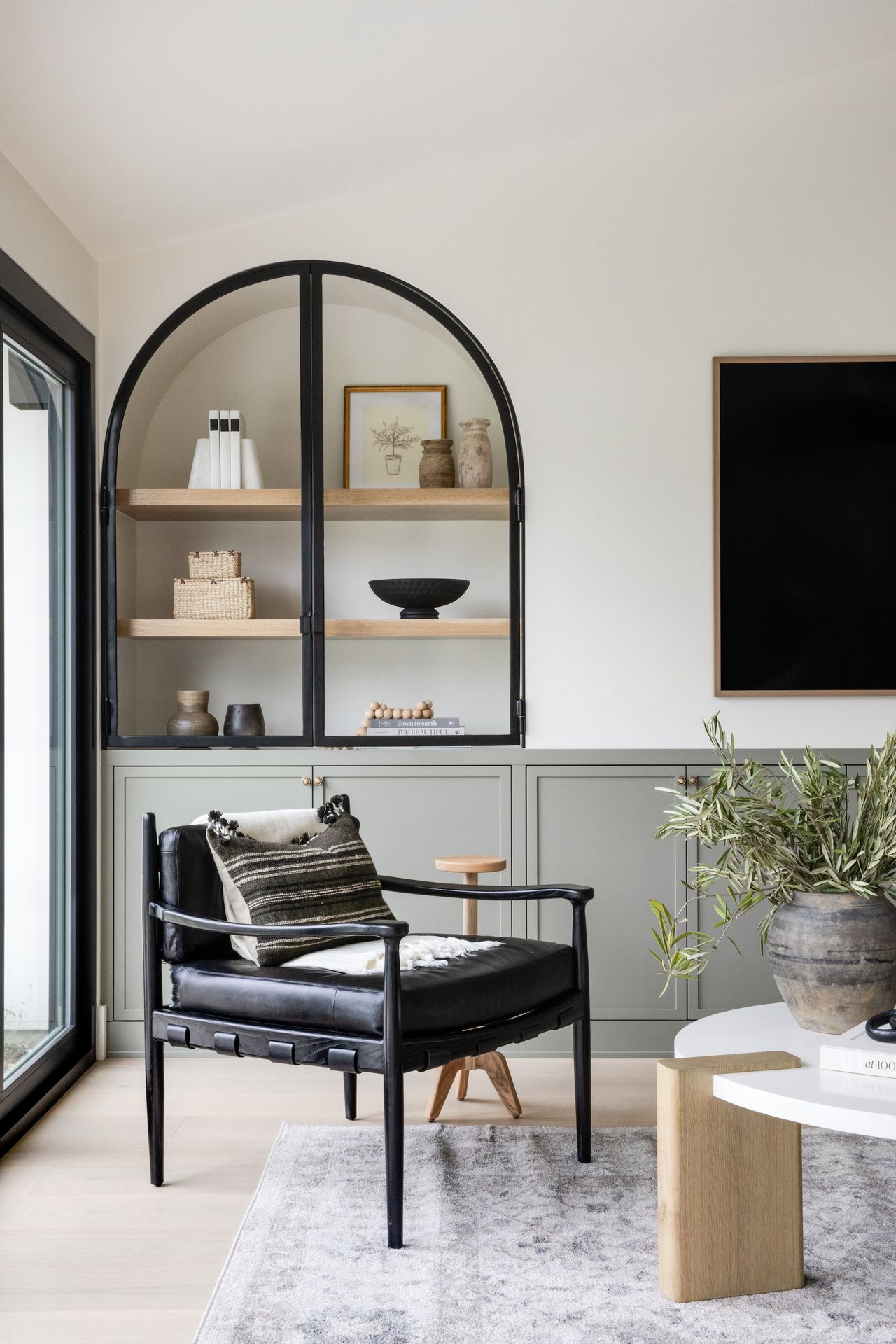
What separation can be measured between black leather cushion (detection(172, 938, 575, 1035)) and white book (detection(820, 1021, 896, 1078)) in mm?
757

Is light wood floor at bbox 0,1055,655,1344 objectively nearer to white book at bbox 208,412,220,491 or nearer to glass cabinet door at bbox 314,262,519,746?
glass cabinet door at bbox 314,262,519,746

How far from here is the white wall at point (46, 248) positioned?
2910mm

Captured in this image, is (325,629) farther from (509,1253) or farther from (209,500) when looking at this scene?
(509,1253)

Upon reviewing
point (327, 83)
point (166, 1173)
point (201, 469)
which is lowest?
point (166, 1173)

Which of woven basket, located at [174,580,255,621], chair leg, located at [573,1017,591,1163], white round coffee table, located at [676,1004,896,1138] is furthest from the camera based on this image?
woven basket, located at [174,580,255,621]

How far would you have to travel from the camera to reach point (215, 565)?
12.2ft

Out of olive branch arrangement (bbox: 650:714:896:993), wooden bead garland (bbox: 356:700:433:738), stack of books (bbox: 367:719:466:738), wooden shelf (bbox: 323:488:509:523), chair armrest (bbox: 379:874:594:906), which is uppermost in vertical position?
wooden shelf (bbox: 323:488:509:523)

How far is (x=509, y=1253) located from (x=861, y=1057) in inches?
32.3

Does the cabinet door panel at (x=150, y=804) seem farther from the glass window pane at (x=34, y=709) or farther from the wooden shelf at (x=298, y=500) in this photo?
the wooden shelf at (x=298, y=500)

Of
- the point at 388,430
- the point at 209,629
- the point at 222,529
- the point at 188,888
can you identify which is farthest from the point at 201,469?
the point at 188,888

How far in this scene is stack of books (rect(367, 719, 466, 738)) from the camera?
3689mm

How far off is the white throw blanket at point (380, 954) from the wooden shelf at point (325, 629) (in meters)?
1.17

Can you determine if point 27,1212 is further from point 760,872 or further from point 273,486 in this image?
point 273,486

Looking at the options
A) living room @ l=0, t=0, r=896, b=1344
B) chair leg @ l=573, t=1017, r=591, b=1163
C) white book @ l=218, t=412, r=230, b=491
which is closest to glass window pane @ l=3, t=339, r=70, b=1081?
living room @ l=0, t=0, r=896, b=1344
